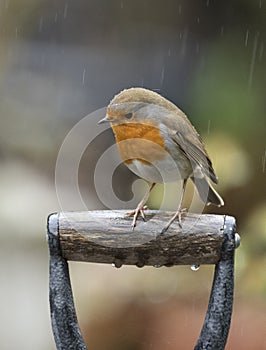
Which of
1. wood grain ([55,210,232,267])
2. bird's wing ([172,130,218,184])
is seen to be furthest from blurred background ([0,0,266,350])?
wood grain ([55,210,232,267])

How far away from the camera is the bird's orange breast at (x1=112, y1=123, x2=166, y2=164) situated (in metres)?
1.72

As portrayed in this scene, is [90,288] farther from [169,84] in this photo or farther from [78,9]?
[78,9]

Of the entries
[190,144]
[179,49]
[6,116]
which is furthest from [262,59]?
[190,144]

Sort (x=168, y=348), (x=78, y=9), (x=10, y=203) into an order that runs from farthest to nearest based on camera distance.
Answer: (x=78, y=9) < (x=10, y=203) < (x=168, y=348)

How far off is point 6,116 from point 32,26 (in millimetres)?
359

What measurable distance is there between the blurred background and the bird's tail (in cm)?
114

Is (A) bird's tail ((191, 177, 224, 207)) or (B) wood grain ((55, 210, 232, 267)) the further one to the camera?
(A) bird's tail ((191, 177, 224, 207))

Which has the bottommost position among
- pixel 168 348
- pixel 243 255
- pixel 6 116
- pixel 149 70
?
pixel 168 348

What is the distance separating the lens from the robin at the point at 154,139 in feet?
5.49

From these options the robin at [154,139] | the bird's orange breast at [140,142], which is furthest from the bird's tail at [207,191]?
the bird's orange breast at [140,142]

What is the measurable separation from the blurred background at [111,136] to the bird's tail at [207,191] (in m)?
1.14

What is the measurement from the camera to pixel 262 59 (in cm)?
330

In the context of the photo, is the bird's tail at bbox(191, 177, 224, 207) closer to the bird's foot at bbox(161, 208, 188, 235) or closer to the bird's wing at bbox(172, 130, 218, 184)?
the bird's wing at bbox(172, 130, 218, 184)

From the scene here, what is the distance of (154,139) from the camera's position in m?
1.74
